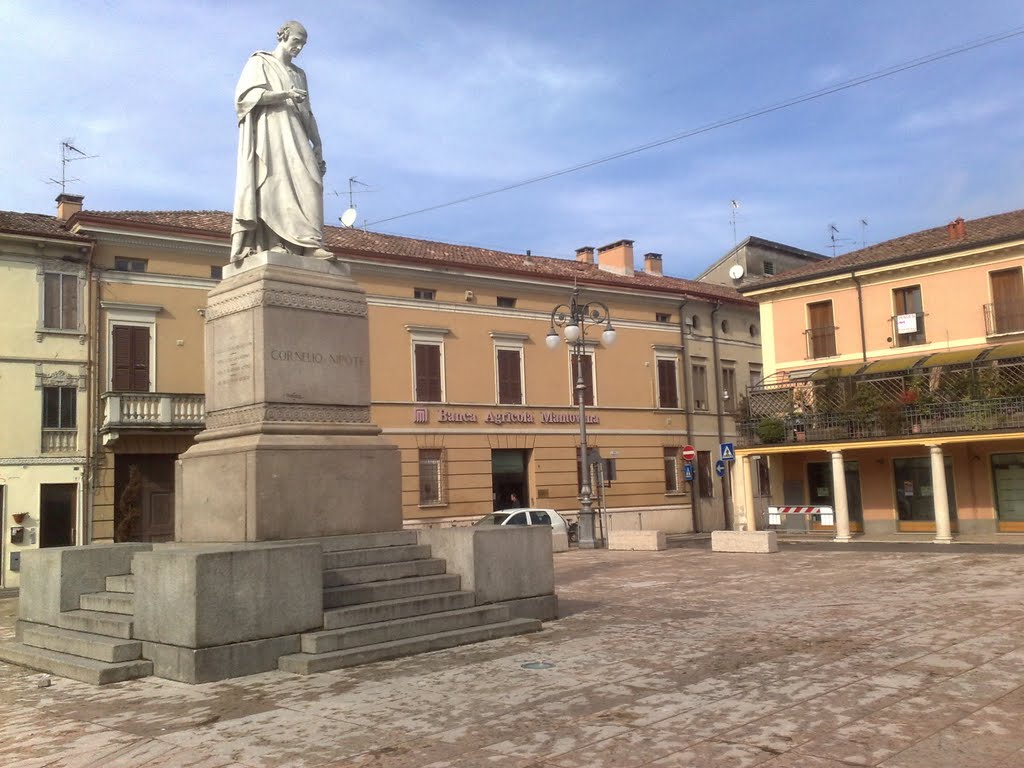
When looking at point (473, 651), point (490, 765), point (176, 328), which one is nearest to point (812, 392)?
point (176, 328)

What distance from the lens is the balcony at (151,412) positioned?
2452 cm

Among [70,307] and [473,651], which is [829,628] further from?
[70,307]

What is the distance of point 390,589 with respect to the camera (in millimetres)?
8539

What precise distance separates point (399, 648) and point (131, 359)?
2041 centimetres

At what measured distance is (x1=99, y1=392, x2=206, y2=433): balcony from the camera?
80.4ft

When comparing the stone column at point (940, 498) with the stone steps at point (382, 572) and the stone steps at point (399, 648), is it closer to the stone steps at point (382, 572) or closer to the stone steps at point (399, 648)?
the stone steps at point (399, 648)

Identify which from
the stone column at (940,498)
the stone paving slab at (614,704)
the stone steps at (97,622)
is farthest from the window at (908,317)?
the stone steps at (97,622)

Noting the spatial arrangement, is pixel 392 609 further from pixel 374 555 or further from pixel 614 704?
pixel 614 704

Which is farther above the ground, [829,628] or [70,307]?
[70,307]

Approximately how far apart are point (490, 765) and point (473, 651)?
10.5 ft

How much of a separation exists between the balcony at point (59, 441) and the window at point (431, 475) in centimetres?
1020

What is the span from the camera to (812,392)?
2797cm

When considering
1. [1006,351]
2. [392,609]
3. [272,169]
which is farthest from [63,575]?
[1006,351]

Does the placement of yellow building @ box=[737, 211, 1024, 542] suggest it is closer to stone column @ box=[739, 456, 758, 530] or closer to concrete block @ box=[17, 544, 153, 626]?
stone column @ box=[739, 456, 758, 530]
